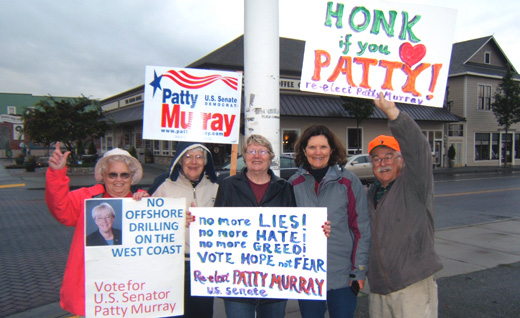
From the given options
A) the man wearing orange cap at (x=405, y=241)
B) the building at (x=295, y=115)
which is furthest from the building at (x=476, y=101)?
the man wearing orange cap at (x=405, y=241)

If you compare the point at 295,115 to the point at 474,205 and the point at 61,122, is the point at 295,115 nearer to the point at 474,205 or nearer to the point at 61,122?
the point at 474,205

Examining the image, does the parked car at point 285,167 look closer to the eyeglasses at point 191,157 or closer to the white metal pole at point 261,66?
the white metal pole at point 261,66

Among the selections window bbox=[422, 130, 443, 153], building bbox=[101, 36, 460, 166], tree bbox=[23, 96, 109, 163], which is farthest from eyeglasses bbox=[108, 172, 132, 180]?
window bbox=[422, 130, 443, 153]

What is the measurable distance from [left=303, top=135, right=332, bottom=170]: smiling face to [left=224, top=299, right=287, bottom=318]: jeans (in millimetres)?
1101

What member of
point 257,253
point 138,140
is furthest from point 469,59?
point 257,253

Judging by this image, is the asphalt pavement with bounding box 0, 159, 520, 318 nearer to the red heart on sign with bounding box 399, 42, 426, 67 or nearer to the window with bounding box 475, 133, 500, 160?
the red heart on sign with bounding box 399, 42, 426, 67

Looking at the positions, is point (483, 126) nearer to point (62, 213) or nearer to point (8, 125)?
point (62, 213)

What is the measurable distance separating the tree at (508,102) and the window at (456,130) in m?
2.87

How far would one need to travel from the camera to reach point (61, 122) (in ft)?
70.2

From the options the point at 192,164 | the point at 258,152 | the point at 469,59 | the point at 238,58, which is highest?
the point at 469,59

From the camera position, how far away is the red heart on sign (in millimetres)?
3148

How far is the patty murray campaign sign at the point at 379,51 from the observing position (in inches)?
123

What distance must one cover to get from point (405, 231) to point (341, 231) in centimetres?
44

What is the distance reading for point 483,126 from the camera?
32.7 meters
